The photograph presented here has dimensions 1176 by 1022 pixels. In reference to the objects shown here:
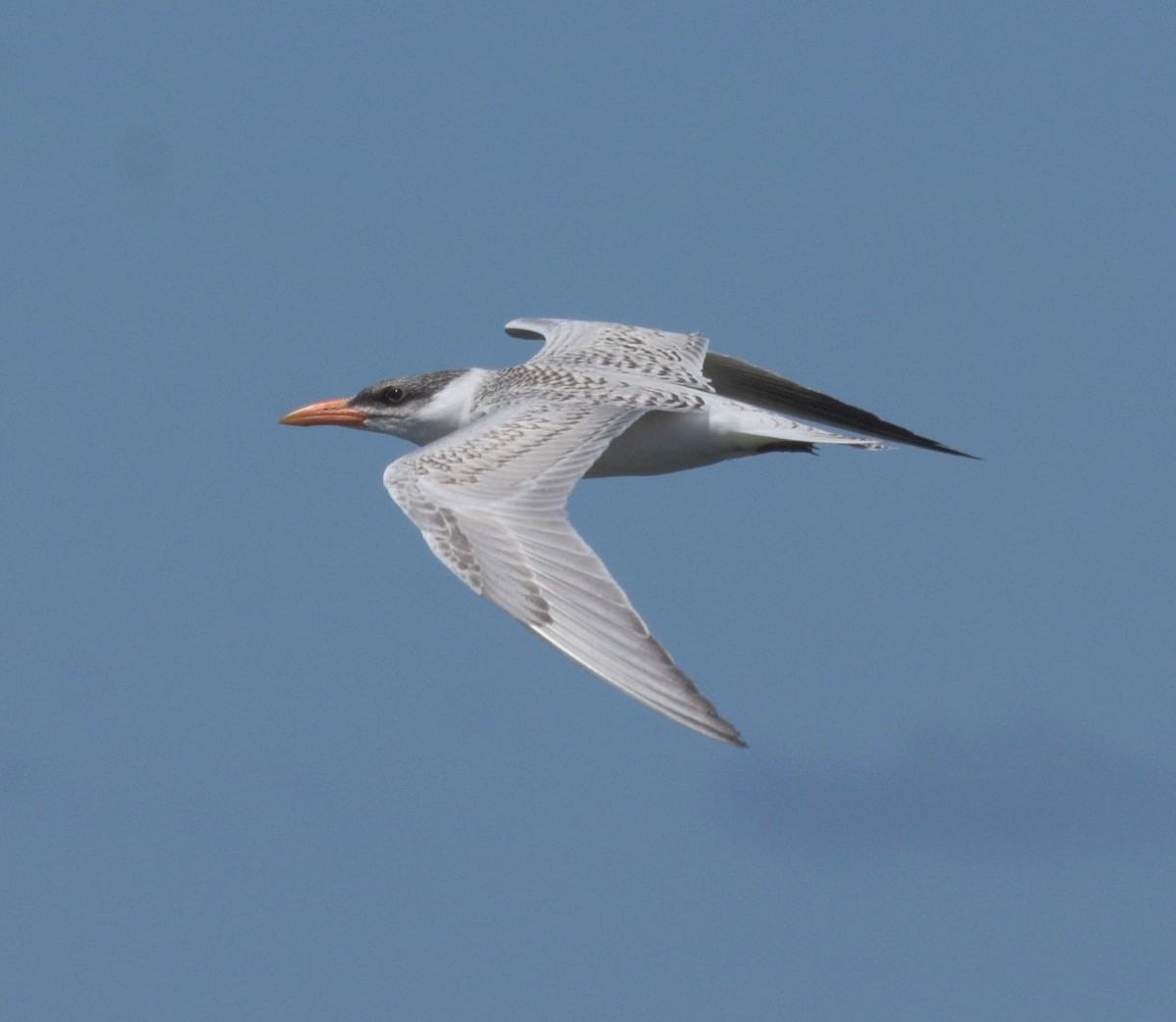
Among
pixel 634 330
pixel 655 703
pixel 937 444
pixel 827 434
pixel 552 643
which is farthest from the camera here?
pixel 634 330

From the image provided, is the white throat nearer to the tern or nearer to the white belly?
the tern

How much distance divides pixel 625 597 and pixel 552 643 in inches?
17.6

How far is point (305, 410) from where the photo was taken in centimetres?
1662

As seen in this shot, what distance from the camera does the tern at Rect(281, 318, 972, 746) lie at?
10.5m

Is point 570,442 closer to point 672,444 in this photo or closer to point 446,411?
point 672,444

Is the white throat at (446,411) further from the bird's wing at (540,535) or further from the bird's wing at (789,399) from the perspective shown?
the bird's wing at (789,399)

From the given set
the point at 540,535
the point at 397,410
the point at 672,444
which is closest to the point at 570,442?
the point at 540,535

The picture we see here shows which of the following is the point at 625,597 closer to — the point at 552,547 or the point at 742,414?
the point at 552,547

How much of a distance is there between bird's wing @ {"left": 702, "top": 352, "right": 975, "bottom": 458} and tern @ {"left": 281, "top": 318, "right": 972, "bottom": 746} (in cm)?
1

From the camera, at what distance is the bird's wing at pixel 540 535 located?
32.8 feet

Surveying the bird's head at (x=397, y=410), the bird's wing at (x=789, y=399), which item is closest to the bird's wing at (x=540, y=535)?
the bird's head at (x=397, y=410)

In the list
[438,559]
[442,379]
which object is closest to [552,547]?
[438,559]

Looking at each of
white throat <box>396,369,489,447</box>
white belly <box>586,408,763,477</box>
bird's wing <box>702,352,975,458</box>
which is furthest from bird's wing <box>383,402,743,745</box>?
bird's wing <box>702,352,975,458</box>

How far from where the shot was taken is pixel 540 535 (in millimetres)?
11664
